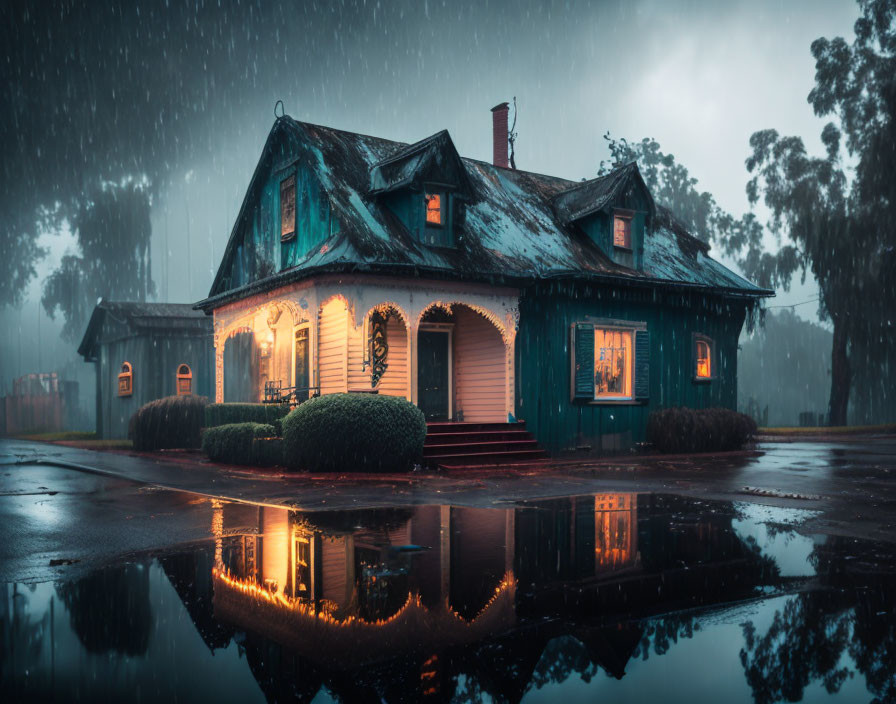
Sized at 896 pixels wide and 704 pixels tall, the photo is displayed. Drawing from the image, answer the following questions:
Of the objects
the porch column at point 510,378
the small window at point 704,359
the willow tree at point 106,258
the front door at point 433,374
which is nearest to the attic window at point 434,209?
the front door at point 433,374

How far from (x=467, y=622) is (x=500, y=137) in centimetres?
2454

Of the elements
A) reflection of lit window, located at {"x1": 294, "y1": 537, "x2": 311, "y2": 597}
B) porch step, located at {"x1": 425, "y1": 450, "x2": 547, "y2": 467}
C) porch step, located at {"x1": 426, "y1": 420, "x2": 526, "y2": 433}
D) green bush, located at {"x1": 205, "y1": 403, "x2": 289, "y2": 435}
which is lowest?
porch step, located at {"x1": 425, "y1": 450, "x2": 547, "y2": 467}

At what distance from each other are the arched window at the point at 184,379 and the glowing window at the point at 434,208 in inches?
620

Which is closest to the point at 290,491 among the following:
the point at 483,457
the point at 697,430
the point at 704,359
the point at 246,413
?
the point at 483,457

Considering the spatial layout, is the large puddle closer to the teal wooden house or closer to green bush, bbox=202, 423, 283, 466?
green bush, bbox=202, 423, 283, 466

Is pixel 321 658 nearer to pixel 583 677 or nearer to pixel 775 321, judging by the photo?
pixel 583 677

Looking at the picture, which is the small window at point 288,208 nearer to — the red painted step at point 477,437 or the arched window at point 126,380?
the red painted step at point 477,437

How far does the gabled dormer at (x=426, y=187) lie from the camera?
1930 cm

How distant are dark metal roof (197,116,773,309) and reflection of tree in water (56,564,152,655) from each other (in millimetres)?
11600

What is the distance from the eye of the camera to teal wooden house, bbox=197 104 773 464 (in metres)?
18.4

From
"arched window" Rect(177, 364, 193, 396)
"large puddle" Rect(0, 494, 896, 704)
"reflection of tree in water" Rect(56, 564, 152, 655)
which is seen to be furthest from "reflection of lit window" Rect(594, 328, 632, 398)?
"arched window" Rect(177, 364, 193, 396)

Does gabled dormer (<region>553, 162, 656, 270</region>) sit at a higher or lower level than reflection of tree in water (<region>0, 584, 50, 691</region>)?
higher

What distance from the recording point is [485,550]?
6.97 meters

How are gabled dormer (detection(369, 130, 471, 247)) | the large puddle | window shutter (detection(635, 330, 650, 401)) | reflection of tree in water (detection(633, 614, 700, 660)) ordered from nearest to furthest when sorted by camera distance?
the large puddle < reflection of tree in water (detection(633, 614, 700, 660)) < gabled dormer (detection(369, 130, 471, 247)) < window shutter (detection(635, 330, 650, 401))
